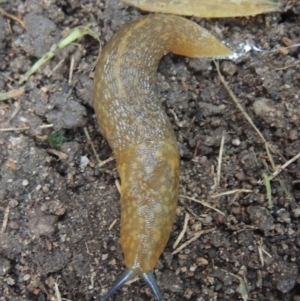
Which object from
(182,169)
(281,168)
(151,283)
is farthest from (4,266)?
(281,168)

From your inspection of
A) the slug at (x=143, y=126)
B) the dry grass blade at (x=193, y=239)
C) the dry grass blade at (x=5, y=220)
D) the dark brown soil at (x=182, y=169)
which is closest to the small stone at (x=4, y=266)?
the dark brown soil at (x=182, y=169)

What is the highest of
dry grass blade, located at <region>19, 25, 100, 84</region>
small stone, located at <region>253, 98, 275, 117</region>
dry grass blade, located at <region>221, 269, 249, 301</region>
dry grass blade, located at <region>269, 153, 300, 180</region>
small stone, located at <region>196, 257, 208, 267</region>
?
dry grass blade, located at <region>19, 25, 100, 84</region>

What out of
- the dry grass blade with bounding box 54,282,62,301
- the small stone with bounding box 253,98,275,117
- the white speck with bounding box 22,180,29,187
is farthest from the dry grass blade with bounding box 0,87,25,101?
the small stone with bounding box 253,98,275,117

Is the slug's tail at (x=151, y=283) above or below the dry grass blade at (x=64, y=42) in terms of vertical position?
below

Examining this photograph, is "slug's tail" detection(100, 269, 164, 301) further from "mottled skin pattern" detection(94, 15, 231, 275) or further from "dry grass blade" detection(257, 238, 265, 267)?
"dry grass blade" detection(257, 238, 265, 267)

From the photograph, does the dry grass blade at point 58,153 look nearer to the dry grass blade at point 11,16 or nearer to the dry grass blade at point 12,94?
the dry grass blade at point 12,94

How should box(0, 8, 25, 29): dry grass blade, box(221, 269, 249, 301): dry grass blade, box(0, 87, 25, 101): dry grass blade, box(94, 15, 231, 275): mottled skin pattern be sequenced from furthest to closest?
box(0, 8, 25, 29): dry grass blade < box(0, 87, 25, 101): dry grass blade < box(221, 269, 249, 301): dry grass blade < box(94, 15, 231, 275): mottled skin pattern

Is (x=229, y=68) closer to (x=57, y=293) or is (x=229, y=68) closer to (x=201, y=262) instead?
(x=201, y=262)
